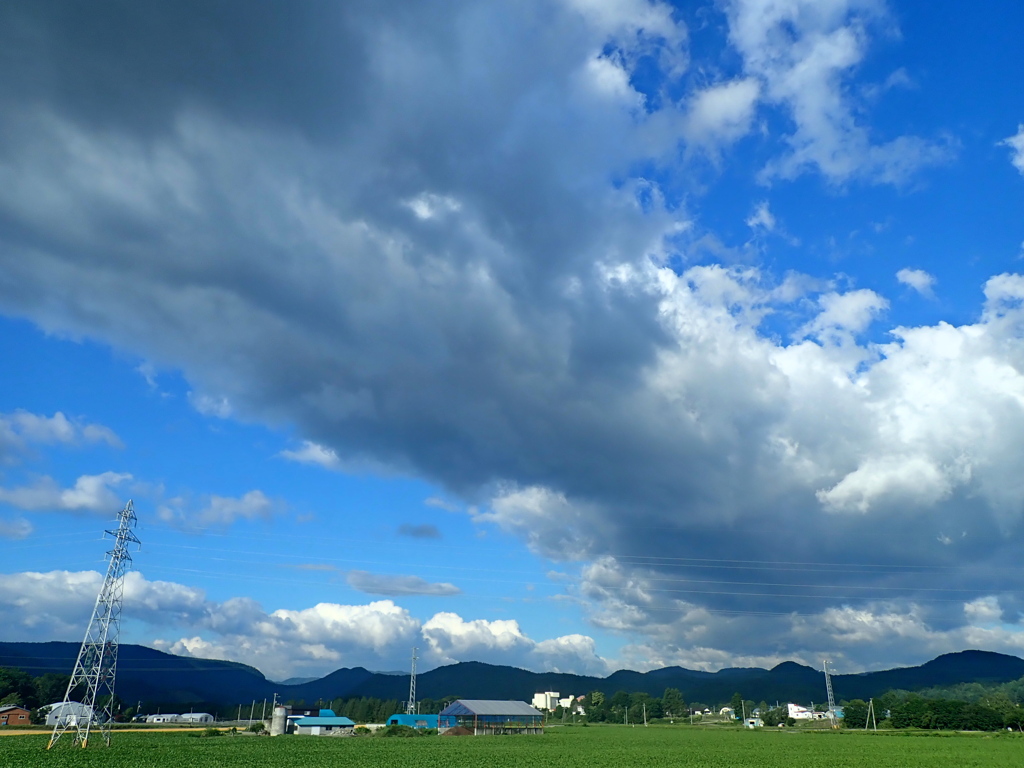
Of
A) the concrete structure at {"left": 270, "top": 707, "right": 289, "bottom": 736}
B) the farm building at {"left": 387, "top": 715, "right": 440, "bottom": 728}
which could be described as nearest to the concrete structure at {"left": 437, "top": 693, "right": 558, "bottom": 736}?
the farm building at {"left": 387, "top": 715, "right": 440, "bottom": 728}

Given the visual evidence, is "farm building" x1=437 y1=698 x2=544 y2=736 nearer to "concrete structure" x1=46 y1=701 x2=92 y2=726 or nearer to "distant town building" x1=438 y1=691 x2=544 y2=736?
"distant town building" x1=438 y1=691 x2=544 y2=736

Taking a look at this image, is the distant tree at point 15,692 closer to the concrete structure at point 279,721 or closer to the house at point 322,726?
the house at point 322,726

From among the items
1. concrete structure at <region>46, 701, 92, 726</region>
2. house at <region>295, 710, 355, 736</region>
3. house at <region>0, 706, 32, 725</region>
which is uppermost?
concrete structure at <region>46, 701, 92, 726</region>

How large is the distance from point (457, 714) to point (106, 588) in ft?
347

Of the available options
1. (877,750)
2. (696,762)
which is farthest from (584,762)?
(877,750)

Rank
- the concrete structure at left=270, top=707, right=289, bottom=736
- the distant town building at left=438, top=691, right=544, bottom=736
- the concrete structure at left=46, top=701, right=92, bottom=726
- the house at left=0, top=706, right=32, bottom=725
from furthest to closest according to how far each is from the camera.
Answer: the distant town building at left=438, top=691, right=544, bottom=736, the house at left=0, top=706, right=32, bottom=725, the concrete structure at left=270, top=707, right=289, bottom=736, the concrete structure at left=46, top=701, right=92, bottom=726

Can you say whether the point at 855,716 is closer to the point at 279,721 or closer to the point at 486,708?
the point at 486,708

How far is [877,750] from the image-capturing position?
3238 inches

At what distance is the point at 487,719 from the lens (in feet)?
515

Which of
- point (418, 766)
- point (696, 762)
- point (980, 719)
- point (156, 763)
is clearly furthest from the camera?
point (980, 719)

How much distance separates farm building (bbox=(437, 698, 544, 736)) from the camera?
153m

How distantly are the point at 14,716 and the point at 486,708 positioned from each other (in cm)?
→ 10808

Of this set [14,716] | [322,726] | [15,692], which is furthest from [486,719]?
[15,692]

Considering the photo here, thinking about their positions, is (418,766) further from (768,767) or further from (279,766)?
(768,767)
